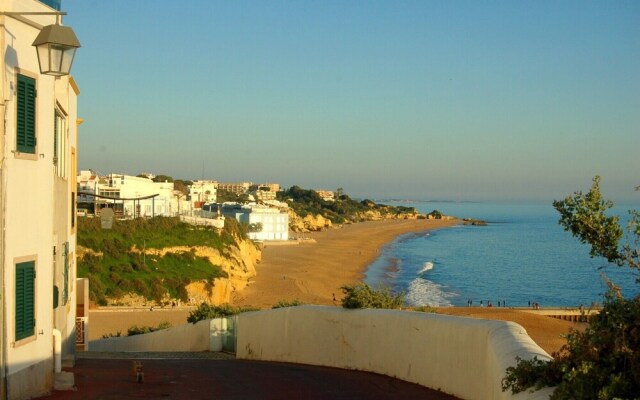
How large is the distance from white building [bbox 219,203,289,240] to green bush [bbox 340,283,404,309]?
91474 millimetres

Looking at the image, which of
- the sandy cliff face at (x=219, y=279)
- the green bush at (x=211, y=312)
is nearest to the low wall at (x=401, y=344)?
the green bush at (x=211, y=312)

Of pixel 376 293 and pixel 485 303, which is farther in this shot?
pixel 485 303

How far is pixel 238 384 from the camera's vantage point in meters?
10.9

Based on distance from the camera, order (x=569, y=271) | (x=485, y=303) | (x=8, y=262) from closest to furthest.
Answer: (x=8, y=262) < (x=485, y=303) < (x=569, y=271)

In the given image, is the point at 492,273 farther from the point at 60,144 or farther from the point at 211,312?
the point at 60,144

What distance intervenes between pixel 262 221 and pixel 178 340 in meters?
86.8

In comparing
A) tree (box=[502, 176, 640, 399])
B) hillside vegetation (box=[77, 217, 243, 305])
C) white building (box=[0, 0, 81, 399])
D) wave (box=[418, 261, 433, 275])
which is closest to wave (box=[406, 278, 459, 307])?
wave (box=[418, 261, 433, 275])

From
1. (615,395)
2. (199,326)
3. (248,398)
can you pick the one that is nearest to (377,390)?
(248,398)

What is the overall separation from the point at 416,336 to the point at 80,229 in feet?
162

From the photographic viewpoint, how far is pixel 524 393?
18.8 feet

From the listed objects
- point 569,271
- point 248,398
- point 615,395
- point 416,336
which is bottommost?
point 569,271

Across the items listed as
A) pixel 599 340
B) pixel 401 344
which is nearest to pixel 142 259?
pixel 401 344

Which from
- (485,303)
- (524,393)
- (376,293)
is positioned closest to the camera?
(524,393)

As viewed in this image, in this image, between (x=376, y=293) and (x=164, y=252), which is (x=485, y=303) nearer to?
(x=164, y=252)
